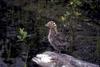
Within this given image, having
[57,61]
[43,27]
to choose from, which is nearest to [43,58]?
[57,61]

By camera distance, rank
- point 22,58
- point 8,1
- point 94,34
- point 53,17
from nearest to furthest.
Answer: point 22,58, point 94,34, point 53,17, point 8,1

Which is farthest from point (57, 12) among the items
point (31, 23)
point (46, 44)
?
point (46, 44)

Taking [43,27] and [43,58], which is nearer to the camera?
[43,58]

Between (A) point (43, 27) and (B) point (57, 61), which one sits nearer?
(B) point (57, 61)

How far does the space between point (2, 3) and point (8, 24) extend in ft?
4.52

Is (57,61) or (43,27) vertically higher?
(43,27)

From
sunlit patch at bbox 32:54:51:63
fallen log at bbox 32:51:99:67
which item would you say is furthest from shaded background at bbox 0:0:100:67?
fallen log at bbox 32:51:99:67

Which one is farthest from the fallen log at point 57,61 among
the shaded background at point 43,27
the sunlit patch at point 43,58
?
the shaded background at point 43,27

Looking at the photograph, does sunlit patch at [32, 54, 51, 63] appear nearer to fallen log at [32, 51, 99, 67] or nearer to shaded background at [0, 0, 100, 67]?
fallen log at [32, 51, 99, 67]

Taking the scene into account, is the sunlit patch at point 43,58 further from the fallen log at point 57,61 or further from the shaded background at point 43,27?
the shaded background at point 43,27

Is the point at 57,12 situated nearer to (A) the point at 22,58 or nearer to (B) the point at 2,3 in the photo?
(B) the point at 2,3

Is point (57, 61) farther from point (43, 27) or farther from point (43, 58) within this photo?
point (43, 27)

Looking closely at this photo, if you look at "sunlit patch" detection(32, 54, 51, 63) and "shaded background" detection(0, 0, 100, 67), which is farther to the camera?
"shaded background" detection(0, 0, 100, 67)

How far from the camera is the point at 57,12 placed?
10711mm
